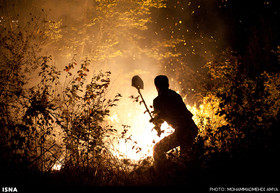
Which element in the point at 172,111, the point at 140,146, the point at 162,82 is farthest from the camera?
the point at 140,146

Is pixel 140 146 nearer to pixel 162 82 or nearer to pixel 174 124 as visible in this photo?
pixel 174 124

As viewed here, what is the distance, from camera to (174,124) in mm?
3525

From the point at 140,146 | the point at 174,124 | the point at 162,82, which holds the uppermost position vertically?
the point at 162,82

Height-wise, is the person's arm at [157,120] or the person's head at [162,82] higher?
the person's head at [162,82]

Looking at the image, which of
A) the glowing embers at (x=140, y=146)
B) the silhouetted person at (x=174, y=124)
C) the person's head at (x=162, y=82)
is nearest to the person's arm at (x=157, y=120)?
the silhouetted person at (x=174, y=124)

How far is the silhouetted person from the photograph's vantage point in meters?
3.43

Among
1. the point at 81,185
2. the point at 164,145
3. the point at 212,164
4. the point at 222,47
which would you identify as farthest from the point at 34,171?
the point at 222,47

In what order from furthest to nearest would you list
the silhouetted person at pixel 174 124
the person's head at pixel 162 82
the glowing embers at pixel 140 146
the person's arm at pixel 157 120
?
the glowing embers at pixel 140 146 → the person's head at pixel 162 82 → the silhouetted person at pixel 174 124 → the person's arm at pixel 157 120

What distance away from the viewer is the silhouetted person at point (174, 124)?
343 cm

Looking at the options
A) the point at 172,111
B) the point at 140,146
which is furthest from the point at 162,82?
the point at 140,146

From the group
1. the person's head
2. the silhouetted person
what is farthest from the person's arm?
the person's head

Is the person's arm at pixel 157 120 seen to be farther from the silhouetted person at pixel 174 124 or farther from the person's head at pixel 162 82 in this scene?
the person's head at pixel 162 82

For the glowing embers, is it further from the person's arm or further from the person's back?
the person's back

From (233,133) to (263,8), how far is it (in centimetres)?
800
